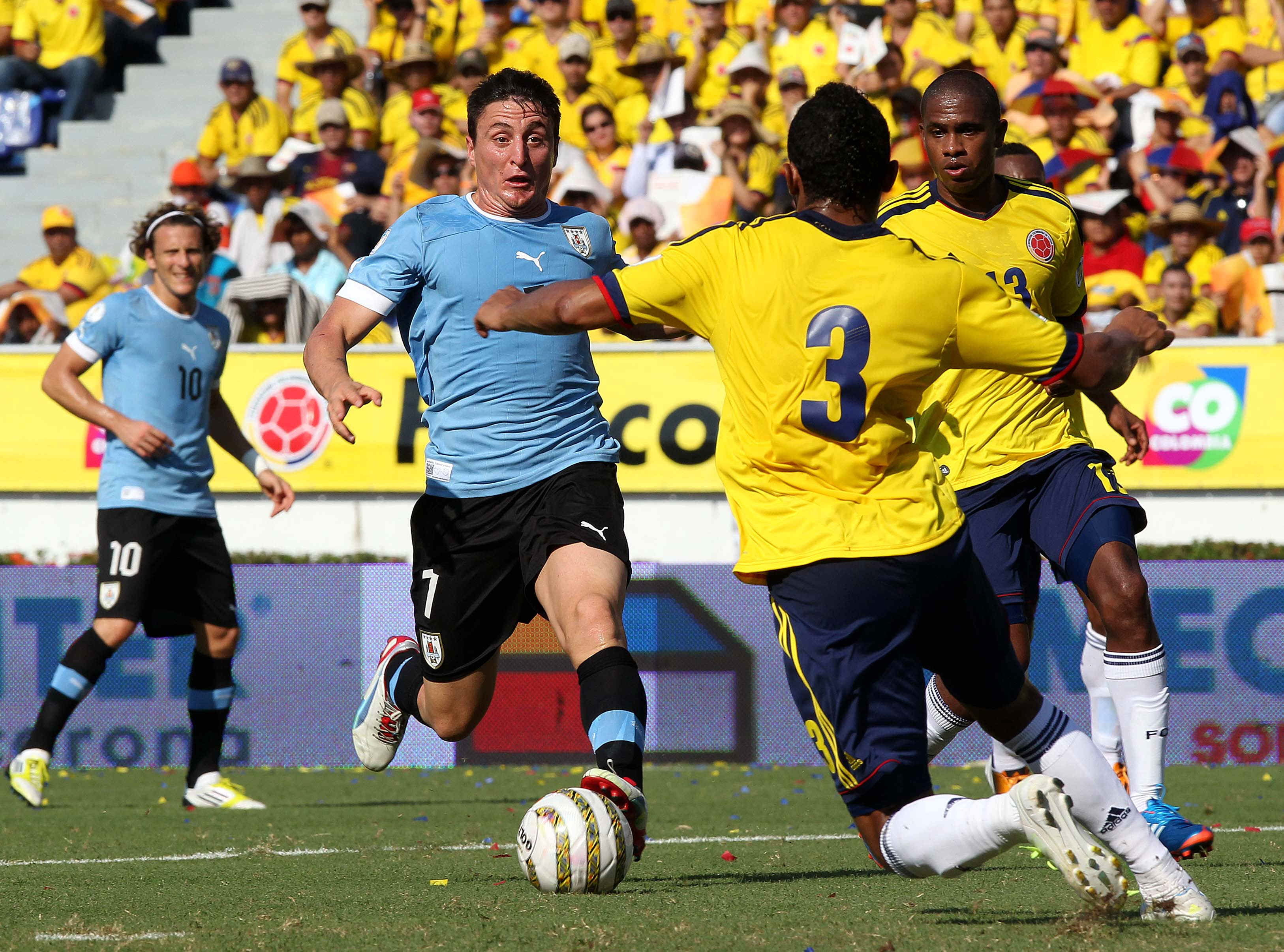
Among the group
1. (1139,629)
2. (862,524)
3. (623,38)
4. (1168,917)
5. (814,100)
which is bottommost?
(1168,917)

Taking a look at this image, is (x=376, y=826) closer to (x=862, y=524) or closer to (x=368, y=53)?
(x=862, y=524)

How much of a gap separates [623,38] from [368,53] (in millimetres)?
2723

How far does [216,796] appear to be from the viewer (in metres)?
8.01

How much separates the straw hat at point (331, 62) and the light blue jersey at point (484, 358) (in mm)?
11164

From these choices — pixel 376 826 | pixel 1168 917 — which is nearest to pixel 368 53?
pixel 376 826

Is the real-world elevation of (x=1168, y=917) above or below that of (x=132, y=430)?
below

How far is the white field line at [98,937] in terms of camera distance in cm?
402

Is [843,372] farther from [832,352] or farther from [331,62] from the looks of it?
[331,62]

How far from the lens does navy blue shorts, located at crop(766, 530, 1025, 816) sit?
373 centimetres

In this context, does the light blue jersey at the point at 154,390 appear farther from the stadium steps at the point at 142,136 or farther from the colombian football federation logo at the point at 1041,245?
the stadium steps at the point at 142,136

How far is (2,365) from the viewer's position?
12203 millimetres

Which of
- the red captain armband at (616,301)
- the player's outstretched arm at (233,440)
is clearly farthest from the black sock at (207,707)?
the red captain armband at (616,301)

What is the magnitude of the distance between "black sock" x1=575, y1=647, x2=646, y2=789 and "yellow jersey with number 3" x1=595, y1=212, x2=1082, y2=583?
93 centimetres

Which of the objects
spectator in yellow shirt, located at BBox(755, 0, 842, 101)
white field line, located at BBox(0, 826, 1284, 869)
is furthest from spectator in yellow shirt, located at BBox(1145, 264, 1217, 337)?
white field line, located at BBox(0, 826, 1284, 869)
